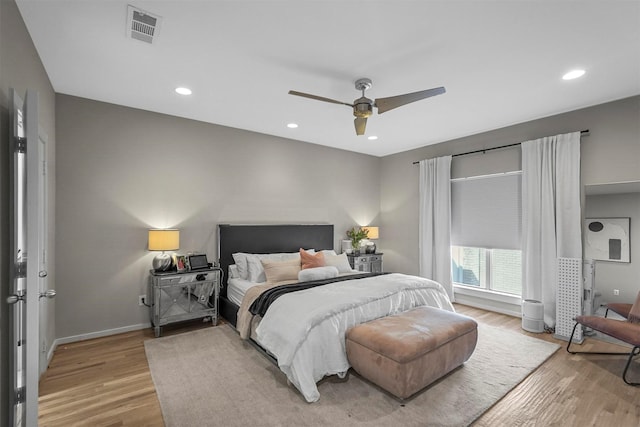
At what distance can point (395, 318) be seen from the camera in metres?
2.87

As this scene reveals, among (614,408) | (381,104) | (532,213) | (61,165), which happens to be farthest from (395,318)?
(61,165)

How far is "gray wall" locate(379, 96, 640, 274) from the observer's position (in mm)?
3504

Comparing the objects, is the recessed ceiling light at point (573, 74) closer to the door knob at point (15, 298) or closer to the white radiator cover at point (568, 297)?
the white radiator cover at point (568, 297)

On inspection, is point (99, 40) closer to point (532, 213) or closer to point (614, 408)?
point (614, 408)

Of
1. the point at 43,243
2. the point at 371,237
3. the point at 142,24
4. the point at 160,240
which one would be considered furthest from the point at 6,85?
the point at 371,237

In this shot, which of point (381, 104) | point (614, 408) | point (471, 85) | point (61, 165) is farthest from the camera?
point (61, 165)

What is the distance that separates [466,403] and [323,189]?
13.1ft

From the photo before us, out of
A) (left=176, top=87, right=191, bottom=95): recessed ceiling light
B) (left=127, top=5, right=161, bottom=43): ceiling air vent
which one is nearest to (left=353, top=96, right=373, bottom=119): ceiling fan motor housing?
(left=127, top=5, right=161, bottom=43): ceiling air vent

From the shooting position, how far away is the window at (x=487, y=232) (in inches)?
179

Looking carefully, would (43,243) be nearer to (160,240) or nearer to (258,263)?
(160,240)

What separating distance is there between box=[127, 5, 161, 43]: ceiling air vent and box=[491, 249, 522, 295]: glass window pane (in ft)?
16.9

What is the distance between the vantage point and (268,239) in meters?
4.78

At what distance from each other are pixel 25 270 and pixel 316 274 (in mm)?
2696

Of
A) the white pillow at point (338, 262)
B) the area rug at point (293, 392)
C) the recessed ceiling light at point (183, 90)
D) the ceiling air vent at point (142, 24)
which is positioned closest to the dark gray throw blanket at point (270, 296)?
the area rug at point (293, 392)
